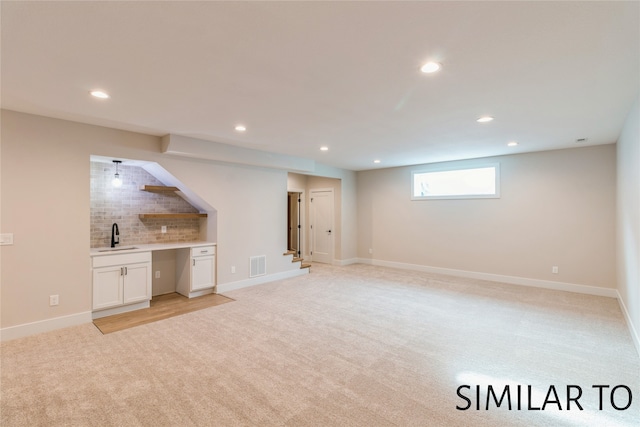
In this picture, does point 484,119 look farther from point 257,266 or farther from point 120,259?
A: point 120,259

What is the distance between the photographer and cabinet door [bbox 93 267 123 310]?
3.91m

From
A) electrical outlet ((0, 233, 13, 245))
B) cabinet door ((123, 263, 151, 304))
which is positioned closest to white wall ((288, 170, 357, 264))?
cabinet door ((123, 263, 151, 304))

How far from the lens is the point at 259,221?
5.89m

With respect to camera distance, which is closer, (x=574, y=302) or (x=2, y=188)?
(x=2, y=188)

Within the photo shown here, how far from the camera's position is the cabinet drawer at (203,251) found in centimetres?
493

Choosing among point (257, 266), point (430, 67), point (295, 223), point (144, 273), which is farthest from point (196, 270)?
point (430, 67)

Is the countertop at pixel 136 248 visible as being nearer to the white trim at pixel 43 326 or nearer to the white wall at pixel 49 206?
the white wall at pixel 49 206

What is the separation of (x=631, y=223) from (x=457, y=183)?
10.9ft

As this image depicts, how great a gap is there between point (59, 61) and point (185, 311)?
3.29 meters

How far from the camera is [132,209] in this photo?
4859 mm

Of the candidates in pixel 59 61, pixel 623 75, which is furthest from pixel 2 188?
pixel 623 75

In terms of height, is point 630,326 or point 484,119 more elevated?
point 484,119

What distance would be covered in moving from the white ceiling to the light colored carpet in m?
2.55

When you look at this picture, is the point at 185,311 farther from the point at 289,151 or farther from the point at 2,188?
the point at 289,151
